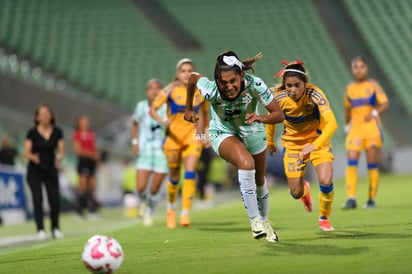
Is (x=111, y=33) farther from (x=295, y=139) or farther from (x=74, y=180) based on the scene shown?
(x=295, y=139)

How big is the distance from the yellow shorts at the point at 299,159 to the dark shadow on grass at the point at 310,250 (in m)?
1.53

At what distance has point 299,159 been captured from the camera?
9.95 meters

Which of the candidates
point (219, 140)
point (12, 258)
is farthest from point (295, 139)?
point (12, 258)

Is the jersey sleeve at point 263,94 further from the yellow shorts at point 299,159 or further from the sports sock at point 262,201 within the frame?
the yellow shorts at point 299,159

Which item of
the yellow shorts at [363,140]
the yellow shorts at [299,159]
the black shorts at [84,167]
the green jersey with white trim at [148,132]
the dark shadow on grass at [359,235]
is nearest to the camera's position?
A: the dark shadow on grass at [359,235]

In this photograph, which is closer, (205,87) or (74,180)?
(205,87)

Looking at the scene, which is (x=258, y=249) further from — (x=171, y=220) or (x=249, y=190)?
(x=171, y=220)

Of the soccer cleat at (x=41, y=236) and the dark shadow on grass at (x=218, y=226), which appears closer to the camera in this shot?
the dark shadow on grass at (x=218, y=226)

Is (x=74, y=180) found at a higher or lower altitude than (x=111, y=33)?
lower

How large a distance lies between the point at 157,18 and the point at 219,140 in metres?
28.3

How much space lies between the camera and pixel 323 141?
31.4ft

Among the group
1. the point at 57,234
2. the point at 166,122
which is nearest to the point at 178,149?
the point at 166,122

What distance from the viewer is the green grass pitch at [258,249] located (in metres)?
7.09

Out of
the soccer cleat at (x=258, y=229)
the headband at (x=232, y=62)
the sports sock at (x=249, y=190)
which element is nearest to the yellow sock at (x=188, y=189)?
the sports sock at (x=249, y=190)
